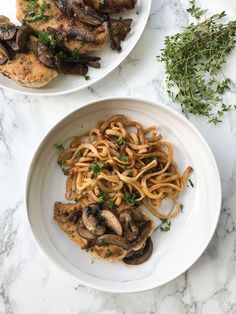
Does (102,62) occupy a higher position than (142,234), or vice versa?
(102,62)

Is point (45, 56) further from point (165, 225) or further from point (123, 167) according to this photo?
point (165, 225)

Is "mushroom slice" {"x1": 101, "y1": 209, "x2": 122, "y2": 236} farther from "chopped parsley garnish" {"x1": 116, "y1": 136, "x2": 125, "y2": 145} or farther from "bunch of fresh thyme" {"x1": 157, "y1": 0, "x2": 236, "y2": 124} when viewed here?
"bunch of fresh thyme" {"x1": 157, "y1": 0, "x2": 236, "y2": 124}

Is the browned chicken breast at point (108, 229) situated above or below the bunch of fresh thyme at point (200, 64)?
below

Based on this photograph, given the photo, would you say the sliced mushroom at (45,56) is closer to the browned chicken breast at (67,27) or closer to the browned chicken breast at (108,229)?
the browned chicken breast at (67,27)

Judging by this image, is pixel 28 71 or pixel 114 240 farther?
pixel 28 71

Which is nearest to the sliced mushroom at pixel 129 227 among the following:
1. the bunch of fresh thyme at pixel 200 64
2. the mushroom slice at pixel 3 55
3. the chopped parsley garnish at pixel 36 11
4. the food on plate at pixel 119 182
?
the food on plate at pixel 119 182

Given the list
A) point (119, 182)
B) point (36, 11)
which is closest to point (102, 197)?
point (119, 182)
